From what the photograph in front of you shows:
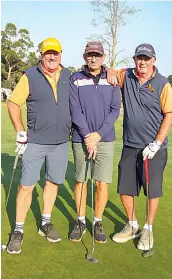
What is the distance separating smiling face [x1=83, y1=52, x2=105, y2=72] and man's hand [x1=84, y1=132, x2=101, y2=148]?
2.13 feet

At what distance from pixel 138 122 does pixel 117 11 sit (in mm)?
28712

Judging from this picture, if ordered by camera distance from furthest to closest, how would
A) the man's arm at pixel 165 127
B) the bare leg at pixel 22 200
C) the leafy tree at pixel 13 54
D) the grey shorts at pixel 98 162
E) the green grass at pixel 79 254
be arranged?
1. the leafy tree at pixel 13 54
2. the grey shorts at pixel 98 162
3. the bare leg at pixel 22 200
4. the man's arm at pixel 165 127
5. the green grass at pixel 79 254

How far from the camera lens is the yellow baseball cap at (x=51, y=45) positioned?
12.3 feet

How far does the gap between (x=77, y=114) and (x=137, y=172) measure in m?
0.88

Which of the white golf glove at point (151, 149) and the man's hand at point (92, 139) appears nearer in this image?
the white golf glove at point (151, 149)

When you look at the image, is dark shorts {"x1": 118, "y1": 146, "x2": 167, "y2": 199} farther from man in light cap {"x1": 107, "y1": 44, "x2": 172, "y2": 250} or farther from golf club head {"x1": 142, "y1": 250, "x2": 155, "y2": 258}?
golf club head {"x1": 142, "y1": 250, "x2": 155, "y2": 258}

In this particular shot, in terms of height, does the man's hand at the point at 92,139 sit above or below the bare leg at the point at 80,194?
above

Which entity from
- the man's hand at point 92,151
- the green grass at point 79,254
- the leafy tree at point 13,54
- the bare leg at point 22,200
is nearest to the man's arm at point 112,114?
the man's hand at point 92,151

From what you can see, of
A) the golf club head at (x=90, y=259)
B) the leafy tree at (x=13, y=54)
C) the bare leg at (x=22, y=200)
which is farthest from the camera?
the leafy tree at (x=13, y=54)

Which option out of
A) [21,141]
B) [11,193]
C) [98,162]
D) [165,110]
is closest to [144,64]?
[165,110]

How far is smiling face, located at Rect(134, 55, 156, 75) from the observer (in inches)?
148

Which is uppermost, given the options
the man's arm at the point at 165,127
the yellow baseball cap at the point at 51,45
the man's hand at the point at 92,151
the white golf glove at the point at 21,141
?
the yellow baseball cap at the point at 51,45

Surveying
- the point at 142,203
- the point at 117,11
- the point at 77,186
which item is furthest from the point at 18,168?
the point at 117,11

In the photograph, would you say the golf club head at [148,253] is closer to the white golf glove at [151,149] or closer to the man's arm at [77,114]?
the white golf glove at [151,149]
